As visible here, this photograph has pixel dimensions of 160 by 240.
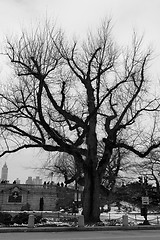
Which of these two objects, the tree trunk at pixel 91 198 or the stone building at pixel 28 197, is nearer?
the tree trunk at pixel 91 198

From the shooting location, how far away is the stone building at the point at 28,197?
63.0 metres

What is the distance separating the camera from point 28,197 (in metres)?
64.2

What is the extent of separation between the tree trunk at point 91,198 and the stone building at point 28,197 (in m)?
40.9

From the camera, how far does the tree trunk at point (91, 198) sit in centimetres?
2284

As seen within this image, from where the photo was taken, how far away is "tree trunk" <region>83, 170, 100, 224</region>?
74.9ft

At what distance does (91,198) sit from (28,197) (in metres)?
43.5

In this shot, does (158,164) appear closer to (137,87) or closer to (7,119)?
(137,87)

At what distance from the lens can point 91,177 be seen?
23797 mm

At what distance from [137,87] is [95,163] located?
21.7 feet

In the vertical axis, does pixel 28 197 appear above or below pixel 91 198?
above

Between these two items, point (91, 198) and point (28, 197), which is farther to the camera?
point (28, 197)

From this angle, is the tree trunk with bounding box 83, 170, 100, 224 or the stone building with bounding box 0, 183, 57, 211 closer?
the tree trunk with bounding box 83, 170, 100, 224

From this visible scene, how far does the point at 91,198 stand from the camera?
2336cm

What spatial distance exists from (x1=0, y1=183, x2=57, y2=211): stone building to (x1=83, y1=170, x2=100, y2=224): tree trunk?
134 ft
